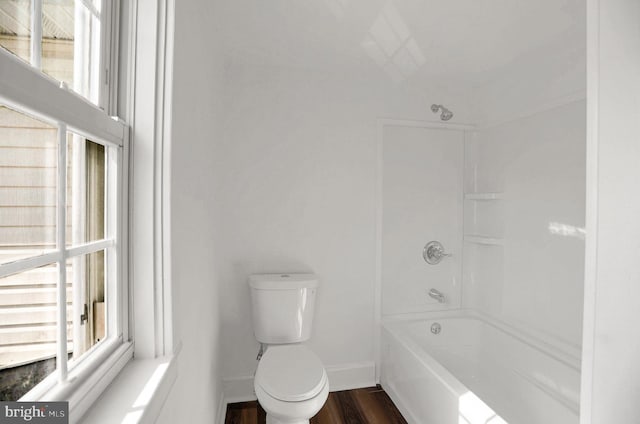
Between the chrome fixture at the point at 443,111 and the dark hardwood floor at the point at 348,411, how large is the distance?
6.85 ft

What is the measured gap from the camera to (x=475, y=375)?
90.6 inches

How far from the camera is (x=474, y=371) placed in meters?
2.33

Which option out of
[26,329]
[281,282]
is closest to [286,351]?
[281,282]

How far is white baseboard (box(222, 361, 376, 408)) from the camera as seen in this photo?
2.08 meters

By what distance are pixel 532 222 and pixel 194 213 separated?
2.12 metres

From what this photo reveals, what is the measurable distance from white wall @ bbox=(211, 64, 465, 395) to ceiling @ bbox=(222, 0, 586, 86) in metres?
0.20

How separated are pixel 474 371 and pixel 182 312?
229 centimetres

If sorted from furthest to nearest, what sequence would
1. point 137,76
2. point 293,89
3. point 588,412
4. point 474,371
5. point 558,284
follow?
1. point 474,371
2. point 293,89
3. point 558,284
4. point 588,412
5. point 137,76

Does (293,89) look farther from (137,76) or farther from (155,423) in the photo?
(155,423)

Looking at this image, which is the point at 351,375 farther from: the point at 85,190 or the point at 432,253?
the point at 85,190

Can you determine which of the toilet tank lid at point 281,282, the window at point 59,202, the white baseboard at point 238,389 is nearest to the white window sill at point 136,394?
the window at point 59,202

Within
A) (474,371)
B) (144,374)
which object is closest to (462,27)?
(144,374)

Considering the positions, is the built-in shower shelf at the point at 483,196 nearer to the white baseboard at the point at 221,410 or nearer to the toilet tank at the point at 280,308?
the toilet tank at the point at 280,308

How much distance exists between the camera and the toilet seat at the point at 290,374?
142 cm
